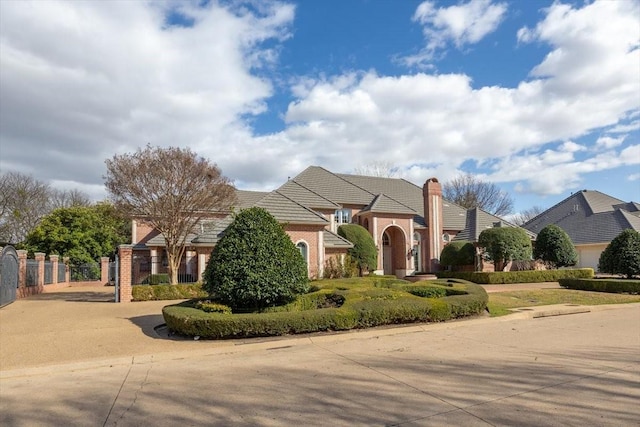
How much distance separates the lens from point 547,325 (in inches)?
455

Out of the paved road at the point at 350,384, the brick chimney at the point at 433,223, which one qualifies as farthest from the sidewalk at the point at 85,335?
the brick chimney at the point at 433,223

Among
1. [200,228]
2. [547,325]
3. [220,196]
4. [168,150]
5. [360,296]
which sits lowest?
[547,325]

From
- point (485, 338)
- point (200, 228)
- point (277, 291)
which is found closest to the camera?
point (485, 338)

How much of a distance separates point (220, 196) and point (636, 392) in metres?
19.4

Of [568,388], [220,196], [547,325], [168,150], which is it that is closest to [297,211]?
[220,196]

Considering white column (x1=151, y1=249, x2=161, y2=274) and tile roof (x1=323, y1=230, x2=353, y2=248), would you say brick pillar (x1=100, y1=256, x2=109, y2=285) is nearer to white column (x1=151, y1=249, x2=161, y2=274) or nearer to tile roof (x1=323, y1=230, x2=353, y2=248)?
white column (x1=151, y1=249, x2=161, y2=274)

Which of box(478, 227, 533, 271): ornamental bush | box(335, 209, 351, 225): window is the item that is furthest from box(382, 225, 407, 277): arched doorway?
box(478, 227, 533, 271): ornamental bush

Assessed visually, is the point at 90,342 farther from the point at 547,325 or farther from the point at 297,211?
the point at 297,211

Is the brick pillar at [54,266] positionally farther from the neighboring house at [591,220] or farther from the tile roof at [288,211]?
the neighboring house at [591,220]

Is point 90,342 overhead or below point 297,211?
below

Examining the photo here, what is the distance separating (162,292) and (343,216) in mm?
16932

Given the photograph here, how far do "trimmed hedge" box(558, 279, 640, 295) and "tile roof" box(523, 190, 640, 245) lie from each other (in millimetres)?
16771

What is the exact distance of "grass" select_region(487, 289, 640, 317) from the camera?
16812 millimetres

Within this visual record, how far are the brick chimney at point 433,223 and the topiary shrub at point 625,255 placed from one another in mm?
12730
